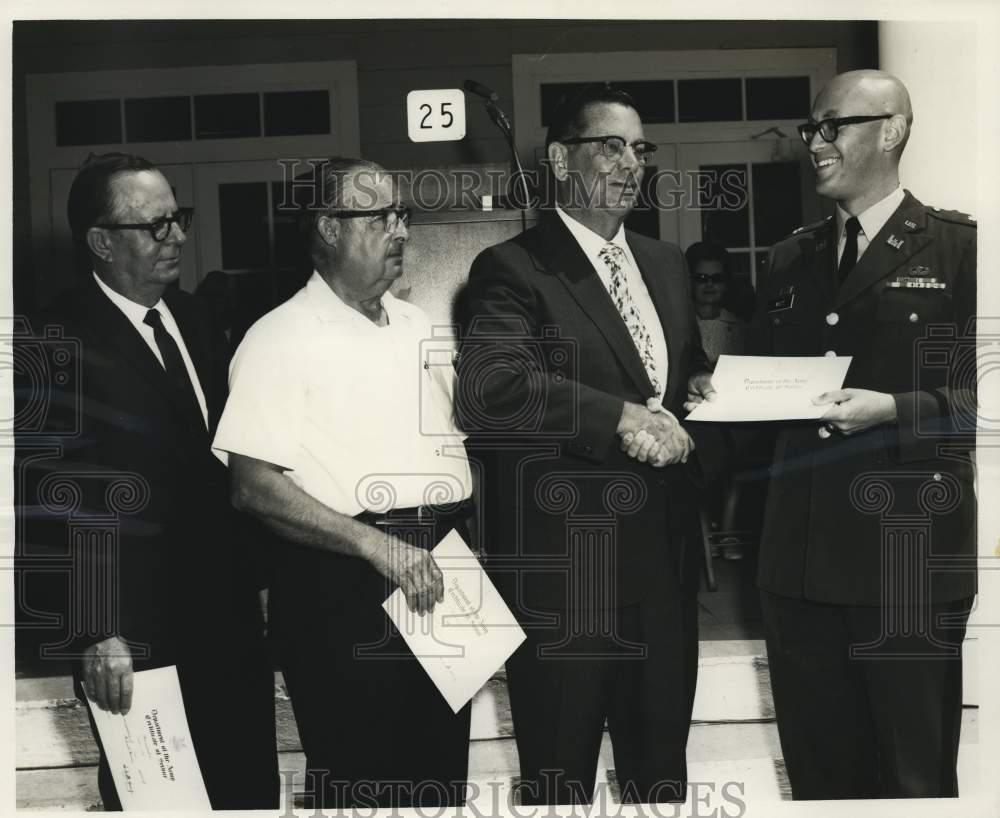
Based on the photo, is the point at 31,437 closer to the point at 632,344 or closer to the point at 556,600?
the point at 556,600

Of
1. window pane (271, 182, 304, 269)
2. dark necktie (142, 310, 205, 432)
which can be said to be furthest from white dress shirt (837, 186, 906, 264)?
dark necktie (142, 310, 205, 432)

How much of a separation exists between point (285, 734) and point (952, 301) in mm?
2086

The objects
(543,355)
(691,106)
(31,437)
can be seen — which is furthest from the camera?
(691,106)

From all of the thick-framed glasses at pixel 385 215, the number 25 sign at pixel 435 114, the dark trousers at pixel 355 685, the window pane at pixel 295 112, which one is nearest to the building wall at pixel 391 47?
the number 25 sign at pixel 435 114

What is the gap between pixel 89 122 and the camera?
236 centimetres

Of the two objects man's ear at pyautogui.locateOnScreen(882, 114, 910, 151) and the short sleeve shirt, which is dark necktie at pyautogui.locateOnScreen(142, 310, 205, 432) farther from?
man's ear at pyautogui.locateOnScreen(882, 114, 910, 151)

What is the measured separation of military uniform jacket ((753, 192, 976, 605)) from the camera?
6.95ft

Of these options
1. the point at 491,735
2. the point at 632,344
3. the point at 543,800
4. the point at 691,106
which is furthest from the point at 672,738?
the point at 691,106

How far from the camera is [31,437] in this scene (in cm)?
226

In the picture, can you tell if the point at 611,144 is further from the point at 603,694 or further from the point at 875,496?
the point at 603,694

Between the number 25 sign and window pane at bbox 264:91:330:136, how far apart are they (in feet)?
0.97

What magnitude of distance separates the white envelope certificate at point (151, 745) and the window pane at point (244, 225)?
1.02m

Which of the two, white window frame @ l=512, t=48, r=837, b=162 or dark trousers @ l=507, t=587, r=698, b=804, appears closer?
dark trousers @ l=507, t=587, r=698, b=804

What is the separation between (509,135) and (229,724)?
1.63 meters
